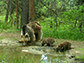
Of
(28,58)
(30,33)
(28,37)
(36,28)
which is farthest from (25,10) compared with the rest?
(28,58)

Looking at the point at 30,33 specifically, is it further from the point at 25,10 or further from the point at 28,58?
the point at 25,10

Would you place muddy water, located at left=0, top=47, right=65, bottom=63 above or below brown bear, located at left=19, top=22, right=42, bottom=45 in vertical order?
below

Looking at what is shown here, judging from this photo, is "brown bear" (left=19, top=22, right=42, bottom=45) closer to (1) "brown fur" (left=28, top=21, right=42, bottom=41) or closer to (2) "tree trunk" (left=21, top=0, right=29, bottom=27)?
(1) "brown fur" (left=28, top=21, right=42, bottom=41)

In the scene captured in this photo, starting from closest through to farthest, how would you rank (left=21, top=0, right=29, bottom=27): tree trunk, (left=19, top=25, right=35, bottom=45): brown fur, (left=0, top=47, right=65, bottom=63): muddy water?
(left=0, top=47, right=65, bottom=63): muddy water < (left=19, top=25, right=35, bottom=45): brown fur < (left=21, top=0, right=29, bottom=27): tree trunk

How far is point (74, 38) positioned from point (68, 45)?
3.22 meters

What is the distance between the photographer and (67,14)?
33.1 ft

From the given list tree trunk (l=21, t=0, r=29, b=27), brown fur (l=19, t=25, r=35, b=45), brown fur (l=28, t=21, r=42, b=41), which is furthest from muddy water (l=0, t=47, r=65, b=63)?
→ tree trunk (l=21, t=0, r=29, b=27)

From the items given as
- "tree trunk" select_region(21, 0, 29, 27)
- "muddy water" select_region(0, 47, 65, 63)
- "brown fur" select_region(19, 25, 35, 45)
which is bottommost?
"muddy water" select_region(0, 47, 65, 63)

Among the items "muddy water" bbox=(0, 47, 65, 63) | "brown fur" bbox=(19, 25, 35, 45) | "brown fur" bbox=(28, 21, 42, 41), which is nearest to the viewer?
"muddy water" bbox=(0, 47, 65, 63)

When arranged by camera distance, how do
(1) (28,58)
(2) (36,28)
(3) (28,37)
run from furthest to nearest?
(2) (36,28), (3) (28,37), (1) (28,58)

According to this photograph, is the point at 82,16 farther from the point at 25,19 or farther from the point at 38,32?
the point at 25,19

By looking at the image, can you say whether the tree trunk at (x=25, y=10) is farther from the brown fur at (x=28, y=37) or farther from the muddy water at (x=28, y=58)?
the muddy water at (x=28, y=58)

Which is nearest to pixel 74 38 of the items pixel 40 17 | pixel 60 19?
pixel 60 19

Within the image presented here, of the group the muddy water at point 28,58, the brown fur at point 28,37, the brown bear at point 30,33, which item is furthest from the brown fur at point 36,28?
the muddy water at point 28,58
